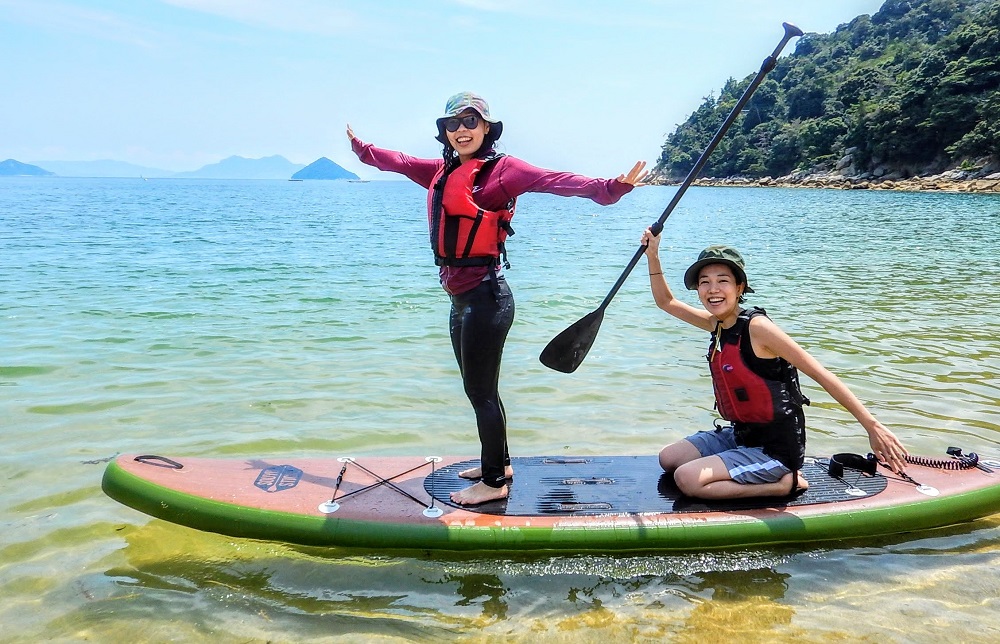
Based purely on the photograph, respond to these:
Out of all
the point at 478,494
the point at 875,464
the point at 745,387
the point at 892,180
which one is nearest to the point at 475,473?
the point at 478,494

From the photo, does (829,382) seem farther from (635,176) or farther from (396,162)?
(396,162)

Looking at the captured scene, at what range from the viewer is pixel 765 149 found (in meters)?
87.4

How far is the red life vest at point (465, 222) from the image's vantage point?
3.57 metres

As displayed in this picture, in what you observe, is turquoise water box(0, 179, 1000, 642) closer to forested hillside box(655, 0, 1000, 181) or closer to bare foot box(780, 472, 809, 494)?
bare foot box(780, 472, 809, 494)

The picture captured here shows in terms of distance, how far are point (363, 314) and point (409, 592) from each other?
7180mm

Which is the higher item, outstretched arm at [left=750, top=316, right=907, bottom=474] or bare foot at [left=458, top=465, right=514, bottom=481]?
outstretched arm at [left=750, top=316, right=907, bottom=474]

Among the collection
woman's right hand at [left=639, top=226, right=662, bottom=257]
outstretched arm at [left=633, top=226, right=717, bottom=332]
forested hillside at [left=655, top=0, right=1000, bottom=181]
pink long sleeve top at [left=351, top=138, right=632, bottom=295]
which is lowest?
outstretched arm at [left=633, top=226, right=717, bottom=332]

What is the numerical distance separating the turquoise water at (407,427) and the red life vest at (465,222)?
154 cm

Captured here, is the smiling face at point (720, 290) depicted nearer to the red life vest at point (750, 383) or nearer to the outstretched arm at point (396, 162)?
the red life vest at point (750, 383)

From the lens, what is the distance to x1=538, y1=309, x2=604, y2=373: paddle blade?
14.8 feet

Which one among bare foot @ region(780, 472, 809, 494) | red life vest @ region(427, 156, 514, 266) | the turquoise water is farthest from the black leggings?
bare foot @ region(780, 472, 809, 494)

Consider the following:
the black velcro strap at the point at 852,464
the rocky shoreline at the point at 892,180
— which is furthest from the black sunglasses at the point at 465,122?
the rocky shoreline at the point at 892,180

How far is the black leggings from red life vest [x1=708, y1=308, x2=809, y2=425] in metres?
1.15

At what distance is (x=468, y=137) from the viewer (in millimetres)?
3619
